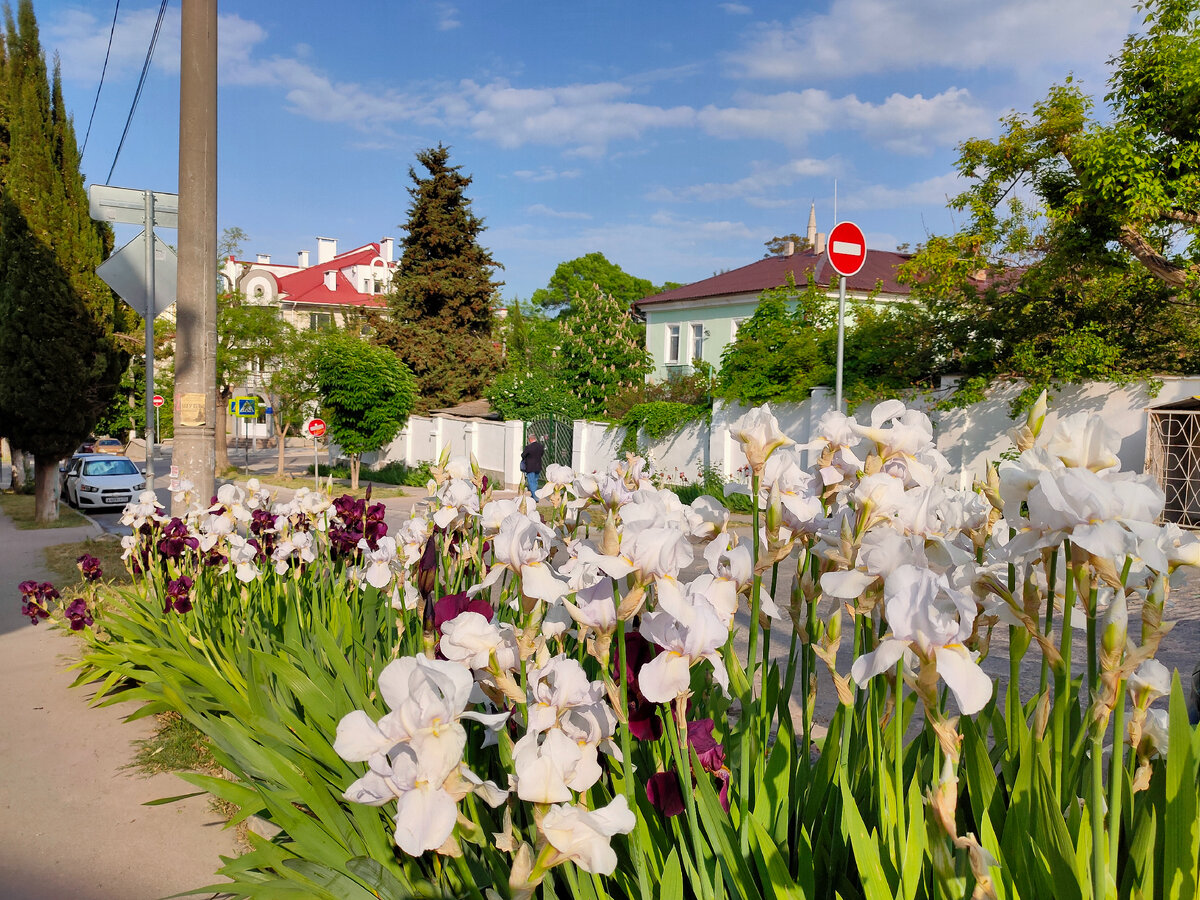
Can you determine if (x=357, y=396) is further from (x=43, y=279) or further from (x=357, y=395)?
(x=43, y=279)

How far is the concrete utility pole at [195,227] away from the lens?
5199 millimetres

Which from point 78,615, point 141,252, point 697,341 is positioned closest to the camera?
point 78,615

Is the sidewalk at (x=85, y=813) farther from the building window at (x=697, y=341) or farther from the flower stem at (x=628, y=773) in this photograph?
the building window at (x=697, y=341)

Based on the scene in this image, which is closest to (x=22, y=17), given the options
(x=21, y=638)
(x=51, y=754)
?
(x=21, y=638)

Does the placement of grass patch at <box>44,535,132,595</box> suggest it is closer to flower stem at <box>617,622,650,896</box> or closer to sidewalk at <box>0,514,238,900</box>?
sidewalk at <box>0,514,238,900</box>

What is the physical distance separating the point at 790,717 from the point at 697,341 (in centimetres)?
2546

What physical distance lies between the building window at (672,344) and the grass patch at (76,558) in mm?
19329

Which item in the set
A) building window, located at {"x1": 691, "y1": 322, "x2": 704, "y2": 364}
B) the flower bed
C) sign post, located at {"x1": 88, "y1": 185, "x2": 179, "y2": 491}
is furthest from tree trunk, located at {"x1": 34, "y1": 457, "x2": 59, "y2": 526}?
building window, located at {"x1": 691, "y1": 322, "x2": 704, "y2": 364}

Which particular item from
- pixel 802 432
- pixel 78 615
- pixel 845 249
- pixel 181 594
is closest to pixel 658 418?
pixel 802 432

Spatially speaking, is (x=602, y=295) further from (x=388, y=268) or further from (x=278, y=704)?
(x=388, y=268)

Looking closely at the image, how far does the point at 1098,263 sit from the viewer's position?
9.97 meters

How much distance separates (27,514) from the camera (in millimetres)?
14469

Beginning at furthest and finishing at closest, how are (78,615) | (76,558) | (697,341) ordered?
(697,341) < (76,558) < (78,615)

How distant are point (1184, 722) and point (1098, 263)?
1055 cm
